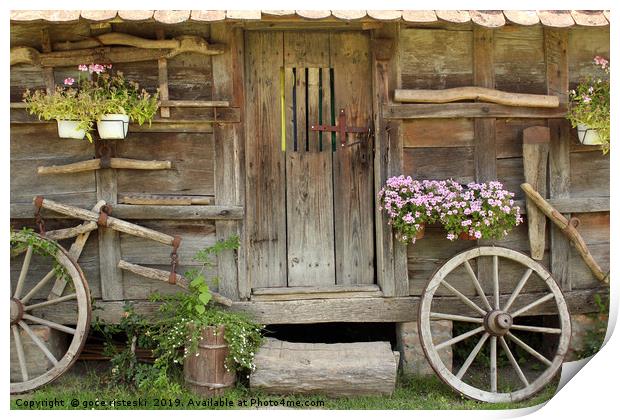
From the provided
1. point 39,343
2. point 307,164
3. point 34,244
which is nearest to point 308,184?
point 307,164

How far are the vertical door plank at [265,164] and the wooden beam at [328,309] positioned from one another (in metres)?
0.33

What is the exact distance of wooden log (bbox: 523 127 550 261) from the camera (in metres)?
6.04

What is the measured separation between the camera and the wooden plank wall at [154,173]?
5934 millimetres

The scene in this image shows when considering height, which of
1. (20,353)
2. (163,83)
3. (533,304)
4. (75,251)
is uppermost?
(163,83)

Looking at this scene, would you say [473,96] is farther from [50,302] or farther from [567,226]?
[50,302]

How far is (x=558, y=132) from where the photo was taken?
614 cm

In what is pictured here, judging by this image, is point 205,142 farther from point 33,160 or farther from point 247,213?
point 33,160

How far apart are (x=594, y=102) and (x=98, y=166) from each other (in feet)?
12.8

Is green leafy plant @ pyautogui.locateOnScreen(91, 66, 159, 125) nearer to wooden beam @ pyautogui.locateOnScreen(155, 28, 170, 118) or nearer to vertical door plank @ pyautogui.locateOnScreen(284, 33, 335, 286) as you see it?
wooden beam @ pyautogui.locateOnScreen(155, 28, 170, 118)

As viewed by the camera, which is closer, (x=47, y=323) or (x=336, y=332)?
(x=47, y=323)

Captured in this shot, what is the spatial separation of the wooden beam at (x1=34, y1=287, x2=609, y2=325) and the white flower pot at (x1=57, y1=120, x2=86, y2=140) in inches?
53.3

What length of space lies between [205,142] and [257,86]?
668 millimetres

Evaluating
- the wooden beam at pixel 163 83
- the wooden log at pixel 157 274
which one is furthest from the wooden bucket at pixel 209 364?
the wooden beam at pixel 163 83

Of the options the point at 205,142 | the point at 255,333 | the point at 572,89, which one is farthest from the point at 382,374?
the point at 572,89
